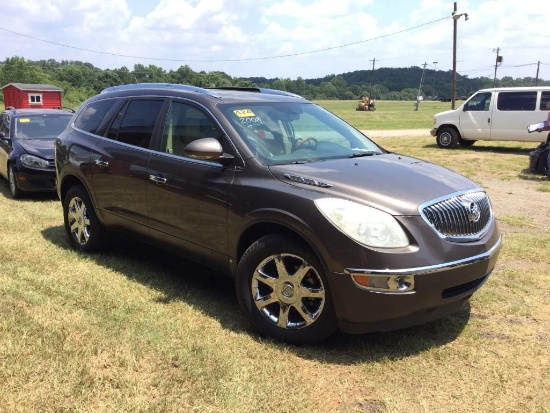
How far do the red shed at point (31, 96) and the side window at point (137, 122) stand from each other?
49.8 meters

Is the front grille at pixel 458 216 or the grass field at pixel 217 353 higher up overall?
the front grille at pixel 458 216

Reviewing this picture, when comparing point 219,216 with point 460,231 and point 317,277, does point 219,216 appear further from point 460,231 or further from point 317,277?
point 460,231

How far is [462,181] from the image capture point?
12.9ft

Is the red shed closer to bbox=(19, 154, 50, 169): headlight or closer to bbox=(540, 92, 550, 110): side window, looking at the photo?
bbox=(540, 92, 550, 110): side window

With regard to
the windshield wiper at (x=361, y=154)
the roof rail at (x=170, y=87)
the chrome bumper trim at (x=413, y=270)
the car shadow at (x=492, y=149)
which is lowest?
the car shadow at (x=492, y=149)

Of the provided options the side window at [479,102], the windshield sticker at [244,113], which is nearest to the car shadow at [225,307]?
the windshield sticker at [244,113]

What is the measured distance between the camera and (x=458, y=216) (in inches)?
136

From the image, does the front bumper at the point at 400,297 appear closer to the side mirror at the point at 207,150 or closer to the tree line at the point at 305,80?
the side mirror at the point at 207,150

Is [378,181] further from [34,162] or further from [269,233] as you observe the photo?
[34,162]

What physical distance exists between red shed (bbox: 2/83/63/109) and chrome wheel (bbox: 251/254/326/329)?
51928mm

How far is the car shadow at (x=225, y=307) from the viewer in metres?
→ 3.53

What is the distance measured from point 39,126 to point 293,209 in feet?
27.0

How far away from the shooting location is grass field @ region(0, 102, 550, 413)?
2936 millimetres

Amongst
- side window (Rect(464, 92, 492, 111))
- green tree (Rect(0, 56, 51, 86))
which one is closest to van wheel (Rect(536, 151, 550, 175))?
side window (Rect(464, 92, 492, 111))
